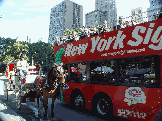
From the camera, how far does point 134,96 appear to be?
522 centimetres

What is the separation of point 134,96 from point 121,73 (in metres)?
1.07

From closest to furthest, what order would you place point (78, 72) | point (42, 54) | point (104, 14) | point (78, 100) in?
point (78, 100), point (78, 72), point (42, 54), point (104, 14)

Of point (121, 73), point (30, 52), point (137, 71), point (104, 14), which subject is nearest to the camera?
point (137, 71)

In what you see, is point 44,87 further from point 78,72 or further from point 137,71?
point 137,71

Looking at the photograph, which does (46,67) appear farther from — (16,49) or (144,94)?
(144,94)

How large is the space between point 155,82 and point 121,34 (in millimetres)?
2370

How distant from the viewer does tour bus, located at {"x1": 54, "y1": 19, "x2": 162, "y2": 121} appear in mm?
4820

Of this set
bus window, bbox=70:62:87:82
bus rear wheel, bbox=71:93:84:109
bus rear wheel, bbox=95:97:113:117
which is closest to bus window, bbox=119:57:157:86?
bus rear wheel, bbox=95:97:113:117

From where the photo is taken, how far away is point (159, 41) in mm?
4703

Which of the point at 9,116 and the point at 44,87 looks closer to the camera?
the point at 44,87

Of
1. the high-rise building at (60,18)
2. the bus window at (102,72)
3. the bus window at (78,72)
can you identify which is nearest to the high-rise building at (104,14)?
the high-rise building at (60,18)

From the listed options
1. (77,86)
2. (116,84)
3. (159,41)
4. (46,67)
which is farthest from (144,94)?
(46,67)

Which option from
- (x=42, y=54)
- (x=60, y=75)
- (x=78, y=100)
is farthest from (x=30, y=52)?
(x=60, y=75)

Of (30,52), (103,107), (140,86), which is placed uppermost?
(30,52)
